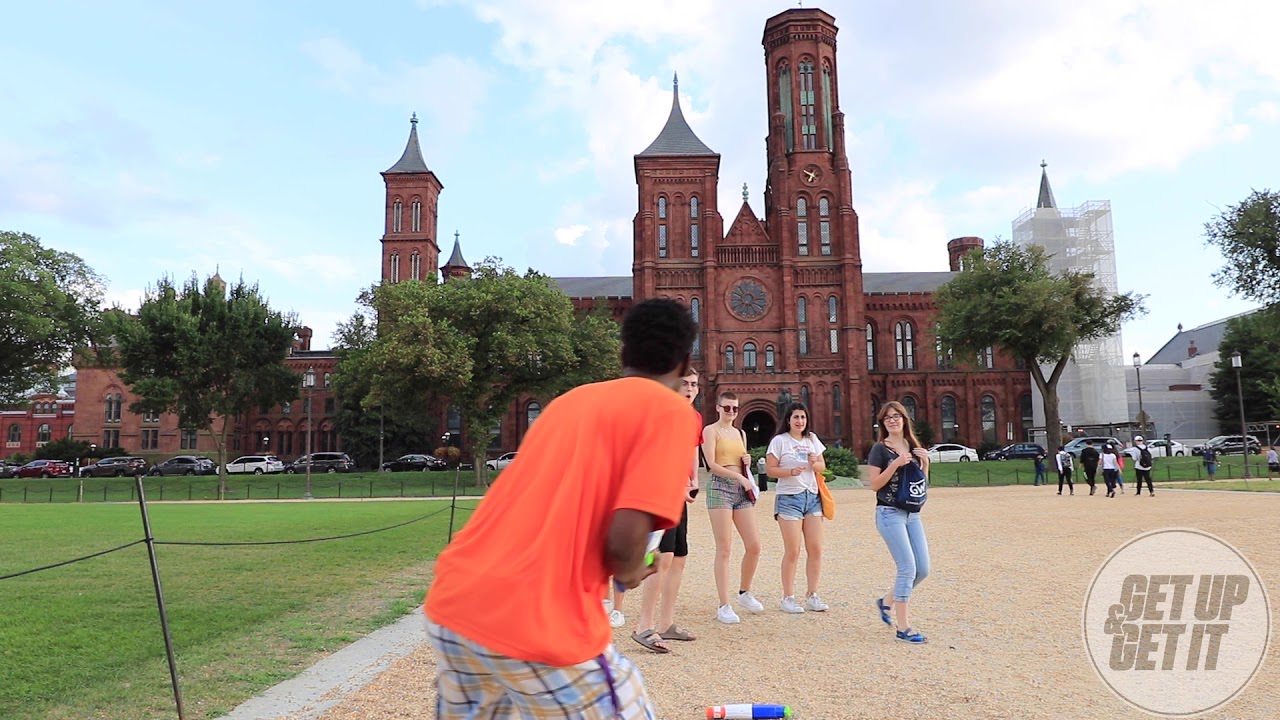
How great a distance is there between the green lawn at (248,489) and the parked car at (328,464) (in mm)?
10517

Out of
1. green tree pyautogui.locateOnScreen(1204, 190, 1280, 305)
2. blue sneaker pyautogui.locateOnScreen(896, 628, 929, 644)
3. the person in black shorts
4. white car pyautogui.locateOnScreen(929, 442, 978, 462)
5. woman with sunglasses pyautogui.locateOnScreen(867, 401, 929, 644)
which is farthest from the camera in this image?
white car pyautogui.locateOnScreen(929, 442, 978, 462)

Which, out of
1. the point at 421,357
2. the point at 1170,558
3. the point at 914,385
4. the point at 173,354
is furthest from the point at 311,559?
the point at 914,385

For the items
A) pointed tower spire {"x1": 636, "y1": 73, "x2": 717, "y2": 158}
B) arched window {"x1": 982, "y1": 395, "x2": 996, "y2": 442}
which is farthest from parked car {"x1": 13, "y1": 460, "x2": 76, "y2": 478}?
arched window {"x1": 982, "y1": 395, "x2": 996, "y2": 442}

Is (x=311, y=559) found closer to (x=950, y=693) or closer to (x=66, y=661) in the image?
(x=66, y=661)

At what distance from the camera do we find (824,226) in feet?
192

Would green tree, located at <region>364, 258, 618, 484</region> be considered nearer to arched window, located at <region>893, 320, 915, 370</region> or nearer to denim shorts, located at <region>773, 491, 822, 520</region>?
denim shorts, located at <region>773, 491, 822, 520</region>

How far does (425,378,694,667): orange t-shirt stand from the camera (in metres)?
2.00

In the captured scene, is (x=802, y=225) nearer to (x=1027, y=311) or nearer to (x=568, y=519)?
(x=1027, y=311)

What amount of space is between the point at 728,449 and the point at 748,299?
2027 inches

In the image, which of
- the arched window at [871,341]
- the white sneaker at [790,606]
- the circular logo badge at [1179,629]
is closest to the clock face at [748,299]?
the arched window at [871,341]

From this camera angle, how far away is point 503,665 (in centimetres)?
205

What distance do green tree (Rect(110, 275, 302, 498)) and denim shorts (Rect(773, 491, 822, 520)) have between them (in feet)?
123

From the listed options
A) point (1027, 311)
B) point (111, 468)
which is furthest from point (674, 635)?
point (111, 468)

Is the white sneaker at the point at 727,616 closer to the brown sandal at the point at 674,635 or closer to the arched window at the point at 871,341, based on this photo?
the brown sandal at the point at 674,635
